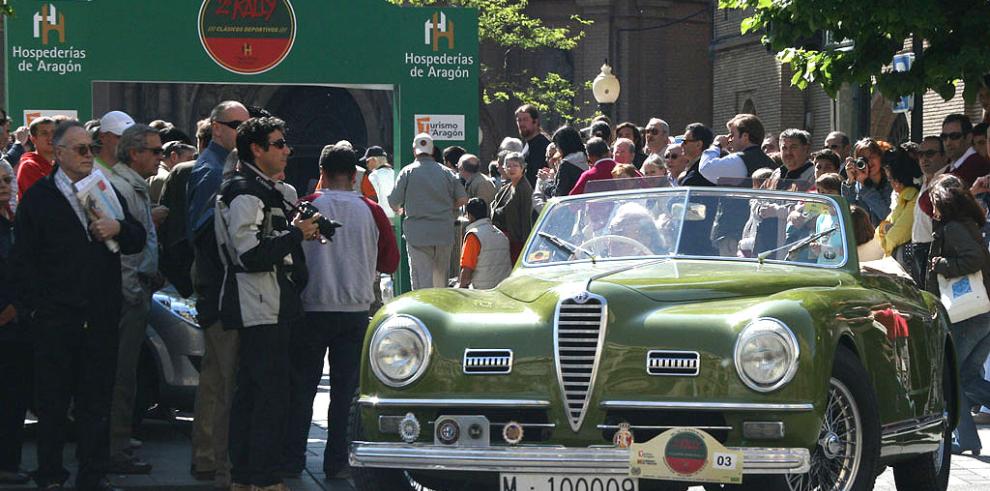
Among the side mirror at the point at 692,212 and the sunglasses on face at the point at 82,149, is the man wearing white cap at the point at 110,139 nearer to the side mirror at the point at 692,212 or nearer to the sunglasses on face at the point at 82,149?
the sunglasses on face at the point at 82,149

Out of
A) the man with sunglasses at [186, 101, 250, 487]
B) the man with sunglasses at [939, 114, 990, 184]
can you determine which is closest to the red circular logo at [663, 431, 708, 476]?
the man with sunglasses at [186, 101, 250, 487]

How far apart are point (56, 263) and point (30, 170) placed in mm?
1897

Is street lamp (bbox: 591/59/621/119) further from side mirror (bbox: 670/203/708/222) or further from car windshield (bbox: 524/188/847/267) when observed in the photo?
side mirror (bbox: 670/203/708/222)

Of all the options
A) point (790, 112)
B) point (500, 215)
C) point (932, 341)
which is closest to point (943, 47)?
point (500, 215)

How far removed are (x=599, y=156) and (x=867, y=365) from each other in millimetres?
6748

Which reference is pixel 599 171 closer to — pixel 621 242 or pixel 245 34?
pixel 621 242

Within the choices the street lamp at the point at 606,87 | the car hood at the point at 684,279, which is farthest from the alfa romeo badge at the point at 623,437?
the street lamp at the point at 606,87

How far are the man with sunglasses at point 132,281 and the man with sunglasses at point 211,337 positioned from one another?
0.31 m

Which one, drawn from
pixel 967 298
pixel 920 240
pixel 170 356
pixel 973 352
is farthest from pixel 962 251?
pixel 170 356

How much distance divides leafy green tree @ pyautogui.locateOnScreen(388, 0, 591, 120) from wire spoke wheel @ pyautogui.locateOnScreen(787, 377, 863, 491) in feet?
100

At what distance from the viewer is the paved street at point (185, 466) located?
30.5 ft

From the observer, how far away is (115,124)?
10.2 meters

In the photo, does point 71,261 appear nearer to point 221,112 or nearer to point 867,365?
point 221,112

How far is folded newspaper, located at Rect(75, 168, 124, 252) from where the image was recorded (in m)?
9.02
